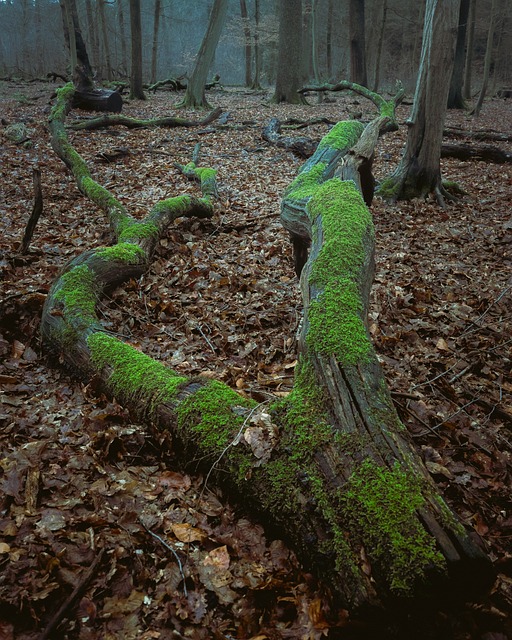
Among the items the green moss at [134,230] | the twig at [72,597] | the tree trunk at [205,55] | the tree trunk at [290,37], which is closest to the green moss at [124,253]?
the green moss at [134,230]

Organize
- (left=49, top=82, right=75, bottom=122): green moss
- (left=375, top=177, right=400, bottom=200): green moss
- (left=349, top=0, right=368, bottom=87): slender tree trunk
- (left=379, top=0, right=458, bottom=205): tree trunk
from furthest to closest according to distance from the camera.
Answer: (left=349, top=0, right=368, bottom=87): slender tree trunk
(left=49, top=82, right=75, bottom=122): green moss
(left=375, top=177, right=400, bottom=200): green moss
(left=379, top=0, right=458, bottom=205): tree trunk

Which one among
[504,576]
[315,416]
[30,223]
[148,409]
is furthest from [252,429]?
[30,223]

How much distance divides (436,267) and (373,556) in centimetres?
466

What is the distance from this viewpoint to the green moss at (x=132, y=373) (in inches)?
114

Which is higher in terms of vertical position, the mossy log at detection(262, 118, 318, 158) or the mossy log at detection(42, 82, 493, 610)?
the mossy log at detection(262, 118, 318, 158)

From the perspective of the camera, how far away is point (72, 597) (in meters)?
1.79

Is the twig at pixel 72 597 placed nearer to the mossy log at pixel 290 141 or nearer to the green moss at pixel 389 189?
the green moss at pixel 389 189

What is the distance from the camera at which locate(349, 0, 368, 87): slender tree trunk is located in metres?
Answer: 18.0

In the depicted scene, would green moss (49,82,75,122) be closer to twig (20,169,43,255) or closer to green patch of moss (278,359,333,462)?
twig (20,169,43,255)

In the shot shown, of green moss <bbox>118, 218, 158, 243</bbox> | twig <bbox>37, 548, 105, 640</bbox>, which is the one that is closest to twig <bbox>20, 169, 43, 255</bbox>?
green moss <bbox>118, 218, 158, 243</bbox>

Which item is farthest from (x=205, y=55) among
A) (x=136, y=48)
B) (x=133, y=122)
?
(x=133, y=122)

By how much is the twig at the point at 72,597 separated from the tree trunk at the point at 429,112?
7.63m

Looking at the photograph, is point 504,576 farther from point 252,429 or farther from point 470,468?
point 252,429

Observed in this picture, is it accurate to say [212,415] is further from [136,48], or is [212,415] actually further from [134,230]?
[136,48]
